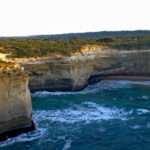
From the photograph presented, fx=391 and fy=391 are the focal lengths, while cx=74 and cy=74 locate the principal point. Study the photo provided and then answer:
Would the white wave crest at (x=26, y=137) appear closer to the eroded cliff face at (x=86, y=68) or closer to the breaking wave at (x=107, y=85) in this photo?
the breaking wave at (x=107, y=85)

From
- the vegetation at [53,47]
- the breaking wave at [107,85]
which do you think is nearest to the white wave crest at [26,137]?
the breaking wave at [107,85]

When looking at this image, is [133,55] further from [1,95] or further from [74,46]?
[1,95]

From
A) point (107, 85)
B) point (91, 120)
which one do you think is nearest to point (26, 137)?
point (91, 120)

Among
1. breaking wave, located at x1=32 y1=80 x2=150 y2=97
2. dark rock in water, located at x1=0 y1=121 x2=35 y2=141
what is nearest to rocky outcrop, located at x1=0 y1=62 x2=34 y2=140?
dark rock in water, located at x1=0 y1=121 x2=35 y2=141

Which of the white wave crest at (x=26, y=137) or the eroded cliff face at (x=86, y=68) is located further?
the eroded cliff face at (x=86, y=68)

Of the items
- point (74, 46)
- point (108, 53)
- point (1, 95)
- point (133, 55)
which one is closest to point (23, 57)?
point (74, 46)

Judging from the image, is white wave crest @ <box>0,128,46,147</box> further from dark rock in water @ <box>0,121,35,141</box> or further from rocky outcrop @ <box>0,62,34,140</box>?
rocky outcrop @ <box>0,62,34,140</box>

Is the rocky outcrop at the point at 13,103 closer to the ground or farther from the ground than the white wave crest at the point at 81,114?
farther from the ground
